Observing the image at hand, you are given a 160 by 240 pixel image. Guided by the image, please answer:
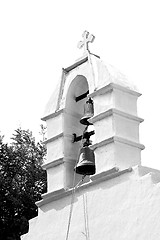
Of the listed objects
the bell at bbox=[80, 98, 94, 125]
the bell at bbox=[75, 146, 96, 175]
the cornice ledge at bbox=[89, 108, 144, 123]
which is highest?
the bell at bbox=[80, 98, 94, 125]

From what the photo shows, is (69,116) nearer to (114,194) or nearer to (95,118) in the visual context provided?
(95,118)

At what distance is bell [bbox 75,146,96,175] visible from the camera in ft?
25.1

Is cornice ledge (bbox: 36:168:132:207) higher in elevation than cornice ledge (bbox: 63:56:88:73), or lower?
lower

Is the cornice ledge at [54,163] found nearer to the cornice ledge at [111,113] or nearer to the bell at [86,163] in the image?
the bell at [86,163]

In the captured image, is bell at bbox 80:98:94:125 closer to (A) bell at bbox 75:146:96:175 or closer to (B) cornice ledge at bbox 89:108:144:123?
(B) cornice ledge at bbox 89:108:144:123

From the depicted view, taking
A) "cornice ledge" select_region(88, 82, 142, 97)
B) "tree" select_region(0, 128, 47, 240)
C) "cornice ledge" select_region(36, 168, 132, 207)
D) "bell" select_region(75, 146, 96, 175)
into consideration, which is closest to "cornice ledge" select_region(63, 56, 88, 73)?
"cornice ledge" select_region(88, 82, 142, 97)

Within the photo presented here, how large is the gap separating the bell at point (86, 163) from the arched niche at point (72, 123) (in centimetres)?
23

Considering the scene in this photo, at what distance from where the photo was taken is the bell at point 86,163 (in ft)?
25.1

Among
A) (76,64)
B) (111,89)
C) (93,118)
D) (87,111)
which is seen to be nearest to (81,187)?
(93,118)

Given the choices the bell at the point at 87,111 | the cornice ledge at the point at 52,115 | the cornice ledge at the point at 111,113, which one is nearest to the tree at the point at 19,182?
the cornice ledge at the point at 52,115

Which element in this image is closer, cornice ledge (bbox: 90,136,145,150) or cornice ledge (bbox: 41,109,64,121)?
cornice ledge (bbox: 90,136,145,150)

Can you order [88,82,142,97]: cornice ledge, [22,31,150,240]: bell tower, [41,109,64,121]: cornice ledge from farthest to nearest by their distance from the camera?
1. [41,109,64,121]: cornice ledge
2. [88,82,142,97]: cornice ledge
3. [22,31,150,240]: bell tower

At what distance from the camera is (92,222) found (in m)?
7.09

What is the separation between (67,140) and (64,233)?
→ 125 cm
